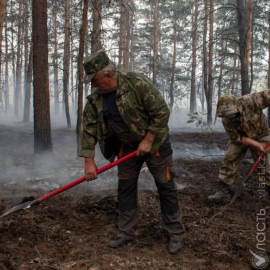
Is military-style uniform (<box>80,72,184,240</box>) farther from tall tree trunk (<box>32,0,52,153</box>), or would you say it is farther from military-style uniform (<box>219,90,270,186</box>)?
tall tree trunk (<box>32,0,52,153</box>)

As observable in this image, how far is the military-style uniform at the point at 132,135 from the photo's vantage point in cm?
287

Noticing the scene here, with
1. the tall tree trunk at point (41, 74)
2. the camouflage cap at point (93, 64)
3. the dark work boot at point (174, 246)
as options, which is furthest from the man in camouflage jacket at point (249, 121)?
the tall tree trunk at point (41, 74)

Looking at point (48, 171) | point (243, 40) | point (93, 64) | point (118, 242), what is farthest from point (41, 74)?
point (243, 40)

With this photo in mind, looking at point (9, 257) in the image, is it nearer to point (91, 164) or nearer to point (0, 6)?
Answer: point (91, 164)

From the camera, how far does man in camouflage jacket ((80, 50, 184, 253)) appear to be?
2.85 m

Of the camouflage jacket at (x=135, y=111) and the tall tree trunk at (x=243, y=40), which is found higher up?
the tall tree trunk at (x=243, y=40)

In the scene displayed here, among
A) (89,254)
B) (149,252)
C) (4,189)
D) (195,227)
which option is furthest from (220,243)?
(4,189)

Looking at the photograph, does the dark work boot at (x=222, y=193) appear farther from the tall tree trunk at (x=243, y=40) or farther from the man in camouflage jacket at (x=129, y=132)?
the tall tree trunk at (x=243, y=40)

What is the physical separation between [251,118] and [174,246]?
2238 mm

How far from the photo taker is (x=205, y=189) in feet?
17.4

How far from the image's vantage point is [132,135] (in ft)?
9.71

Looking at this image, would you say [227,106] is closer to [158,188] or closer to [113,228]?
[158,188]

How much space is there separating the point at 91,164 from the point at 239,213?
238 centimetres

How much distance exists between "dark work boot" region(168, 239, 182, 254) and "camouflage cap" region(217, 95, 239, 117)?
187 cm
